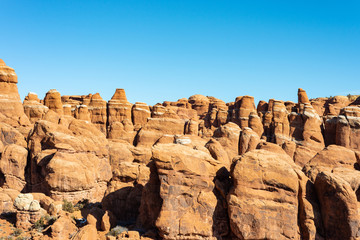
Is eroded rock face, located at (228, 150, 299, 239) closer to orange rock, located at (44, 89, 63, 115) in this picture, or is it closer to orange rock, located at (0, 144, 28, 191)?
orange rock, located at (0, 144, 28, 191)

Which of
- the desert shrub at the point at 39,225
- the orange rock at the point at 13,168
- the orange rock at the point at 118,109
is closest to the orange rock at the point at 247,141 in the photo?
the orange rock at the point at 118,109

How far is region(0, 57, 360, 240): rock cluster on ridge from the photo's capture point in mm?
17688

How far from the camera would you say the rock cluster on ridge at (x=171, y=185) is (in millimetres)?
17688

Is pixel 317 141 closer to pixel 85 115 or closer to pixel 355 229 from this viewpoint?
pixel 355 229

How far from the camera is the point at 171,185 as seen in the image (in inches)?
763

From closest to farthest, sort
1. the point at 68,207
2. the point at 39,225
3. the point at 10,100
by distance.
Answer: the point at 39,225 → the point at 68,207 → the point at 10,100

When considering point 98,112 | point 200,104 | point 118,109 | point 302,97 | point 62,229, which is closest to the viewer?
point 62,229

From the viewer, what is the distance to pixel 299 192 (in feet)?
61.0

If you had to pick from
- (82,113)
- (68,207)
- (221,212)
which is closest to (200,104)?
(82,113)

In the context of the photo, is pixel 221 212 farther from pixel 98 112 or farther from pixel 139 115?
pixel 98 112

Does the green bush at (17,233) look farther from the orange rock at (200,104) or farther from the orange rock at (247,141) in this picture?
the orange rock at (200,104)

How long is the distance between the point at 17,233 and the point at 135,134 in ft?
103

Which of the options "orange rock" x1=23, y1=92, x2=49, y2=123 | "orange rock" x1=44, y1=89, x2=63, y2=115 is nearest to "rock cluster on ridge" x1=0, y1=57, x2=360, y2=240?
"orange rock" x1=23, y1=92, x2=49, y2=123

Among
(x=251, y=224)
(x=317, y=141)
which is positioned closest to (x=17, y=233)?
(x=251, y=224)
